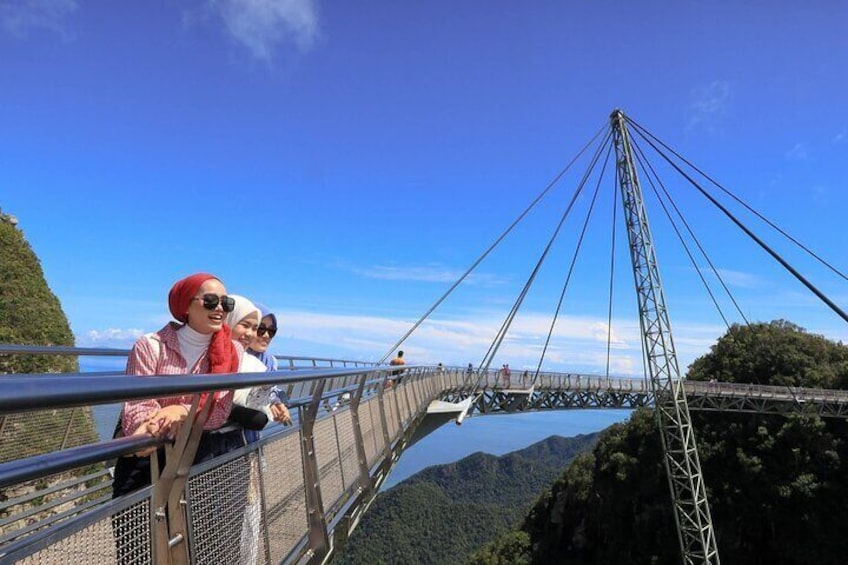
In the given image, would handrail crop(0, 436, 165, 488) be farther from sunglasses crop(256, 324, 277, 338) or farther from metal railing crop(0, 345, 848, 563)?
sunglasses crop(256, 324, 277, 338)

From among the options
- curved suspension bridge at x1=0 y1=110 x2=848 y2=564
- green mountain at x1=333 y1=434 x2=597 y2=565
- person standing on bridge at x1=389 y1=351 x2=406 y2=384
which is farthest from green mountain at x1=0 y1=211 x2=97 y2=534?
green mountain at x1=333 y1=434 x2=597 y2=565

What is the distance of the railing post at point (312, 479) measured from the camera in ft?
10.8

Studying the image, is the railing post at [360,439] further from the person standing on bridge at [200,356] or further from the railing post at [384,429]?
the person standing on bridge at [200,356]

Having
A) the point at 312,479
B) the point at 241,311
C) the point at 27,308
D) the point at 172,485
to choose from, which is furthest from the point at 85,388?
the point at 27,308

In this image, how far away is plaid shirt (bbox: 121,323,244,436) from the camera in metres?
1.80

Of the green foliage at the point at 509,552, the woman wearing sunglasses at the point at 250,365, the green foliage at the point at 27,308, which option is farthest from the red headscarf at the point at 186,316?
the green foliage at the point at 509,552

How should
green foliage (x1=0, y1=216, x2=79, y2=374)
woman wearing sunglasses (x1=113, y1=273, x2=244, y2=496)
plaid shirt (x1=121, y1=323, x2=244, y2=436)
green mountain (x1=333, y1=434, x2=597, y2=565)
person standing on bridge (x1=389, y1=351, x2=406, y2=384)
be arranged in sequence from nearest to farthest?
plaid shirt (x1=121, y1=323, x2=244, y2=436) < woman wearing sunglasses (x1=113, y1=273, x2=244, y2=496) < person standing on bridge (x1=389, y1=351, x2=406, y2=384) < green foliage (x1=0, y1=216, x2=79, y2=374) < green mountain (x1=333, y1=434, x2=597, y2=565)

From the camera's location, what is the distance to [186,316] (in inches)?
90.3

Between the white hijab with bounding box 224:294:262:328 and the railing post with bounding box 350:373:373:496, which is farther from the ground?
the white hijab with bounding box 224:294:262:328

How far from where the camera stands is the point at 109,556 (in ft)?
4.86

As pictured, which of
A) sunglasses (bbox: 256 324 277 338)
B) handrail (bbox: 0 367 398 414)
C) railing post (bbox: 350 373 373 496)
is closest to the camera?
handrail (bbox: 0 367 398 414)

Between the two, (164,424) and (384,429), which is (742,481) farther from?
(164,424)

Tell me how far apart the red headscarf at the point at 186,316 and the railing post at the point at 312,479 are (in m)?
0.93

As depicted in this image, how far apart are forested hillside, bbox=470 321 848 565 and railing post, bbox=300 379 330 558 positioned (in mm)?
37746
